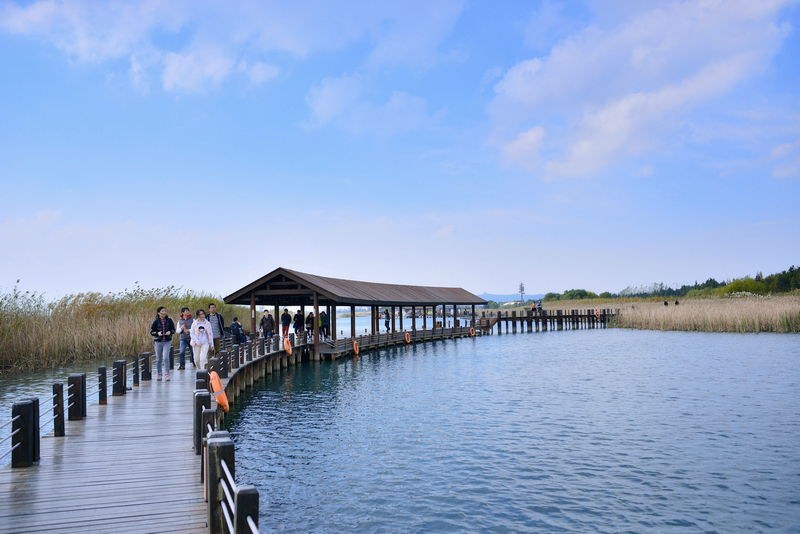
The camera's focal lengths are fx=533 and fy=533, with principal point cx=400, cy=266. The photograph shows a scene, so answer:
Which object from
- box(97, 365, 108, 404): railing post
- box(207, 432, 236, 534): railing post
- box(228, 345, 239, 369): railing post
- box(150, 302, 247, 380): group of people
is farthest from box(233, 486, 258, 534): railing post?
box(228, 345, 239, 369): railing post

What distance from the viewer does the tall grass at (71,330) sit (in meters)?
20.8

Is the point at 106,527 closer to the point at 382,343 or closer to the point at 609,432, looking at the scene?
the point at 609,432

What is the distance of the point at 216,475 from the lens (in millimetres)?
4844

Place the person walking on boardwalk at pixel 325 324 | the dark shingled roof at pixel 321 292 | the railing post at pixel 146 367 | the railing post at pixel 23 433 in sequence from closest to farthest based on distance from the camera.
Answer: the railing post at pixel 23 433 < the railing post at pixel 146 367 < the dark shingled roof at pixel 321 292 < the person walking on boardwalk at pixel 325 324

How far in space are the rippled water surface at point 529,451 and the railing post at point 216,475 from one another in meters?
3.22

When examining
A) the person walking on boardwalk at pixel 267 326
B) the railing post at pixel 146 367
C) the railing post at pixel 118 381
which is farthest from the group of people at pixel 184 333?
the person walking on boardwalk at pixel 267 326

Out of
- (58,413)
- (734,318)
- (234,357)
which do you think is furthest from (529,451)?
(734,318)

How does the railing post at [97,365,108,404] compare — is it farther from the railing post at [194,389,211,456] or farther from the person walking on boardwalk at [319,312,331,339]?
the person walking on boardwalk at [319,312,331,339]

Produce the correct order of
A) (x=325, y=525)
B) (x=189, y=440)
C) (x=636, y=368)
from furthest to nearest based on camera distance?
(x=636, y=368) < (x=189, y=440) < (x=325, y=525)

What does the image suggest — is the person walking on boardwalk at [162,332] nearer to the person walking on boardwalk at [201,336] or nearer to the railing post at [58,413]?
the person walking on boardwalk at [201,336]

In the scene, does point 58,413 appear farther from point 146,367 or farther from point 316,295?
point 316,295

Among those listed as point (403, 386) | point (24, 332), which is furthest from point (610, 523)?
point (24, 332)

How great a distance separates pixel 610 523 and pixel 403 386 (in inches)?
514

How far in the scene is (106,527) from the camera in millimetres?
5254
